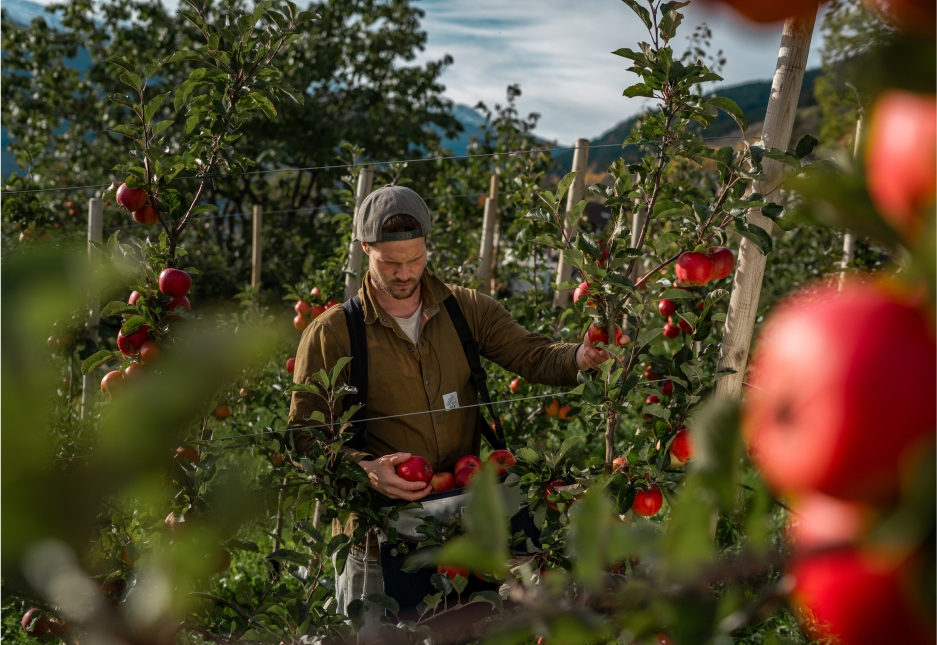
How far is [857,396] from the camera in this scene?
0.16 metres

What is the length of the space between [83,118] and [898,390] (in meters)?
7.72

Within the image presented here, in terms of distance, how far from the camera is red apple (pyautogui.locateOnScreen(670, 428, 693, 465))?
124cm

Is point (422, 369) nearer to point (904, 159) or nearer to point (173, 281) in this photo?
point (173, 281)

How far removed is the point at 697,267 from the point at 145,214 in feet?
3.74

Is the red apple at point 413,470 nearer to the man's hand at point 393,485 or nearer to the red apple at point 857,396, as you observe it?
the man's hand at point 393,485

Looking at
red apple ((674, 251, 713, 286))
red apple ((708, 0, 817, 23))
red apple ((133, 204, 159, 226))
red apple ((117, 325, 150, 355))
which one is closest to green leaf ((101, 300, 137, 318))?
red apple ((117, 325, 150, 355))

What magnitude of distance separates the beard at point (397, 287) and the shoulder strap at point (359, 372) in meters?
0.10

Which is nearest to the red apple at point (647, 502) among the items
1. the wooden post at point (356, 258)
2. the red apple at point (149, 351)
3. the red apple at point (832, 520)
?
the red apple at point (149, 351)

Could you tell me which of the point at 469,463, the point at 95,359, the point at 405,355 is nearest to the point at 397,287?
the point at 405,355

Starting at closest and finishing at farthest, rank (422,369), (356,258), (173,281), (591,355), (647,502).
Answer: (647,502), (173,281), (591,355), (422,369), (356,258)

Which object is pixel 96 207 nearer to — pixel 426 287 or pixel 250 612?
pixel 426 287

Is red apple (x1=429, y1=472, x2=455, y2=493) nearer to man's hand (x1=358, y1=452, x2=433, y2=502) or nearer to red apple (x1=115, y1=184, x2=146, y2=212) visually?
man's hand (x1=358, y1=452, x2=433, y2=502)

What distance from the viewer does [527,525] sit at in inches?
64.7

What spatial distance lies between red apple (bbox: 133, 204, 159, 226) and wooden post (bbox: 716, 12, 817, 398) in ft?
3.86
